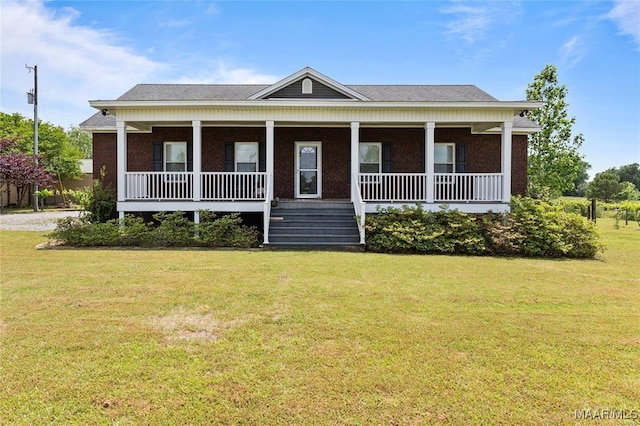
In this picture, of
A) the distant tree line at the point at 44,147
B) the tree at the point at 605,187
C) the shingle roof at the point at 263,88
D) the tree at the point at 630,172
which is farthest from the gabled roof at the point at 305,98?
the tree at the point at 630,172

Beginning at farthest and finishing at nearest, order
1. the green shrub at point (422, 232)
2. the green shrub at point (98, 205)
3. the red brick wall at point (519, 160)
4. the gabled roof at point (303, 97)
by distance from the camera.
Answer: the red brick wall at point (519, 160)
the gabled roof at point (303, 97)
the green shrub at point (98, 205)
the green shrub at point (422, 232)

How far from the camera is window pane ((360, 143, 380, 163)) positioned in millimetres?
14633

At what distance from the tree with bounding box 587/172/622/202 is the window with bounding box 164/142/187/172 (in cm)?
5354

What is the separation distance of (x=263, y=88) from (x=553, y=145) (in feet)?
61.7

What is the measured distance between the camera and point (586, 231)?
33.7ft

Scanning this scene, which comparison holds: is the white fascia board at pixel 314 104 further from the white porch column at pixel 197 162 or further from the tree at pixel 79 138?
the tree at pixel 79 138

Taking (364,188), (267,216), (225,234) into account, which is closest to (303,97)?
(364,188)

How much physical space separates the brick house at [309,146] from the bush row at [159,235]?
35.5 inches

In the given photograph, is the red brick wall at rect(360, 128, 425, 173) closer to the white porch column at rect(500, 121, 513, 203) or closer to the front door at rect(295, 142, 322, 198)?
the front door at rect(295, 142, 322, 198)

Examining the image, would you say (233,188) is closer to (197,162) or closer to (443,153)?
(197,162)

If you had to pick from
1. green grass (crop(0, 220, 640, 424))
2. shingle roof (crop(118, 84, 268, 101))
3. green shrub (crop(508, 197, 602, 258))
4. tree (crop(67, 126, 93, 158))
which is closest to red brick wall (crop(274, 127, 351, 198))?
shingle roof (crop(118, 84, 268, 101))

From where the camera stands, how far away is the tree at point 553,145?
75.9ft

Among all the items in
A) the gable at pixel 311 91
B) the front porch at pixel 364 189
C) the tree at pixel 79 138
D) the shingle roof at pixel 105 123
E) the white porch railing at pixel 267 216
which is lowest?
the white porch railing at pixel 267 216
